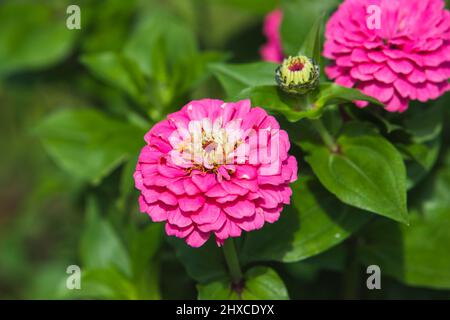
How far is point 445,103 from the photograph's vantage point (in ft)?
4.97

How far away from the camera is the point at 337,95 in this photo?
1.16m

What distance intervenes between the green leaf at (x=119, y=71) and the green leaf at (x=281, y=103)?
49 centimetres

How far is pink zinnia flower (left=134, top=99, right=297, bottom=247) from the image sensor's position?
3.30 ft

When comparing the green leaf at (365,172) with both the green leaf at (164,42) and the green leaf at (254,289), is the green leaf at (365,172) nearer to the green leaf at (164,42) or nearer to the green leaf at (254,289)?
the green leaf at (254,289)

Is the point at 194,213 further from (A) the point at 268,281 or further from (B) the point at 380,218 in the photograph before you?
(B) the point at 380,218

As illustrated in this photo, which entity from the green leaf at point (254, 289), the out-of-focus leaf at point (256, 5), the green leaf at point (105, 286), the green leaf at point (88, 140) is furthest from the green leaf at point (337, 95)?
the out-of-focus leaf at point (256, 5)

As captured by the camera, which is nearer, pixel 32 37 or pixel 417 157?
pixel 417 157

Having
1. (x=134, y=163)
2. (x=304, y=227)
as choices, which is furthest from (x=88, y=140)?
(x=304, y=227)

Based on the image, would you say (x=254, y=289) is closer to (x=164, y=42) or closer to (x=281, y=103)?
(x=281, y=103)

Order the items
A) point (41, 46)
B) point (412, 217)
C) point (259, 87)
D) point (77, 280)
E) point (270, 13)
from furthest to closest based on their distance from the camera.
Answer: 1. point (41, 46)
2. point (270, 13)
3. point (412, 217)
4. point (77, 280)
5. point (259, 87)

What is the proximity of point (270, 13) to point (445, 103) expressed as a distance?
2.08ft

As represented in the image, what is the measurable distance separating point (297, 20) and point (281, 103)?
0.49 meters

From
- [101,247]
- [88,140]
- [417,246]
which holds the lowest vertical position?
[417,246]
